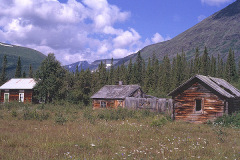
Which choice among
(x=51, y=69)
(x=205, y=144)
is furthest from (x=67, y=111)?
(x=51, y=69)

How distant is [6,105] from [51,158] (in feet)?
69.3

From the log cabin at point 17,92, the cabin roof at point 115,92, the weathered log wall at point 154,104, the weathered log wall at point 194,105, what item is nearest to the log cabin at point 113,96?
the cabin roof at point 115,92

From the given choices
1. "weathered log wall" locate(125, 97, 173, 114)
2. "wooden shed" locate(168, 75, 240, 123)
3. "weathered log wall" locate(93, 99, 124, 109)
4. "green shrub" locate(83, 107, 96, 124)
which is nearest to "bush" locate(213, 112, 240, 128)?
"wooden shed" locate(168, 75, 240, 123)

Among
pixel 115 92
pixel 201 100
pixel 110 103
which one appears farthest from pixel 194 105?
pixel 115 92

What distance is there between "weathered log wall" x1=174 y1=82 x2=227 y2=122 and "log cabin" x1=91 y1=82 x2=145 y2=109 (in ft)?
43.7

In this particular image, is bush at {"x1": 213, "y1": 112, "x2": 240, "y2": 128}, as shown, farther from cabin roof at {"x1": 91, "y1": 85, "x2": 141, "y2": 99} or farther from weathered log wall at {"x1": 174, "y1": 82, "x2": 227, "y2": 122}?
cabin roof at {"x1": 91, "y1": 85, "x2": 141, "y2": 99}

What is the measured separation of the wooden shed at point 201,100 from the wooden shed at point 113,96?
43.7 feet

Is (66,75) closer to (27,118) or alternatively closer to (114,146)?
(27,118)

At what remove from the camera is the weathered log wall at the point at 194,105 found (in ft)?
68.1

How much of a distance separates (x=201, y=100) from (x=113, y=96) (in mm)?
16623

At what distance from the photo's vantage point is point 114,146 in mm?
8953

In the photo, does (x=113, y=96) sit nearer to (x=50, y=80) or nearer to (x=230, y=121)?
(x=50, y=80)

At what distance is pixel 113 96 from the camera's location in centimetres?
3547

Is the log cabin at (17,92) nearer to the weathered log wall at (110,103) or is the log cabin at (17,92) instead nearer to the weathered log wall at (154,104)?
the weathered log wall at (110,103)
